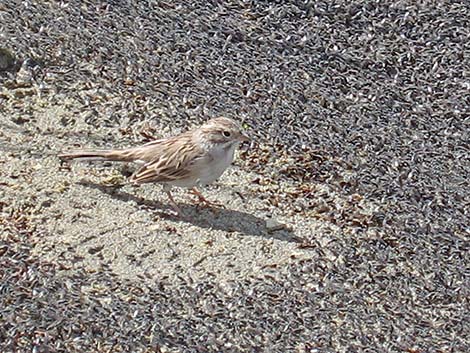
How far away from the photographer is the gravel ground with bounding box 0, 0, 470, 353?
6965mm

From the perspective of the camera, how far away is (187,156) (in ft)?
26.0

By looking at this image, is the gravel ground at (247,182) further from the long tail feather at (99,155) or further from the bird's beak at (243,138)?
the bird's beak at (243,138)

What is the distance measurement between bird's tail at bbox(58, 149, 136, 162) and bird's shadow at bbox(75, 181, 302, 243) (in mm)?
159

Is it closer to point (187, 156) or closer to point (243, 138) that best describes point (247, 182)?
point (243, 138)

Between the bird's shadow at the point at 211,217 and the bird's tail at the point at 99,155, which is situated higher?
the bird's tail at the point at 99,155

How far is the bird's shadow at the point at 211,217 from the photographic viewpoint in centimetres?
777

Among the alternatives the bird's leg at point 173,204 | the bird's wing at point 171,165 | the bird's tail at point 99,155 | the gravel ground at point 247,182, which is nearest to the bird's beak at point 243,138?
the bird's wing at point 171,165

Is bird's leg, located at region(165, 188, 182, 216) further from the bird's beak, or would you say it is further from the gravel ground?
the bird's beak

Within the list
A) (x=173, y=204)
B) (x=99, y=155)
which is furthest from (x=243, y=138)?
(x=99, y=155)

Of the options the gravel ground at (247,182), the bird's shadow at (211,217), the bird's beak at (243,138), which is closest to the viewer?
the gravel ground at (247,182)

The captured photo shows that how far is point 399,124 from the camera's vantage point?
8844 mm

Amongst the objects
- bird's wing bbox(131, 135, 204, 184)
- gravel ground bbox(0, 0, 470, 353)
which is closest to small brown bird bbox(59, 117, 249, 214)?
bird's wing bbox(131, 135, 204, 184)

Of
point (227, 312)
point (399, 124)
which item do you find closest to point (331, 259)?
point (227, 312)

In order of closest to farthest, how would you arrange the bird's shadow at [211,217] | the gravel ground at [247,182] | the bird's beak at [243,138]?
the gravel ground at [247,182], the bird's shadow at [211,217], the bird's beak at [243,138]
